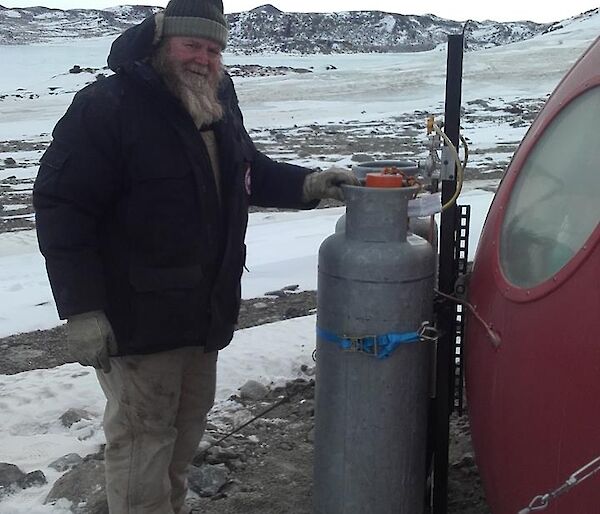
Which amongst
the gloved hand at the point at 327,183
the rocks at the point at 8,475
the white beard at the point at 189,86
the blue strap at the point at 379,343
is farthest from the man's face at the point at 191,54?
the rocks at the point at 8,475

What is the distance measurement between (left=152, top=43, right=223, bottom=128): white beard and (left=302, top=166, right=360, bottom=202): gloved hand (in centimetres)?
55

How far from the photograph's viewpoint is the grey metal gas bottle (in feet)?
9.36

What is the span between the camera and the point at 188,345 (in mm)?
3039

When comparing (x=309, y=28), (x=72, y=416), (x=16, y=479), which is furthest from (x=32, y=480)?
(x=309, y=28)

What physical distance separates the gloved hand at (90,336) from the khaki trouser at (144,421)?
0.18 meters

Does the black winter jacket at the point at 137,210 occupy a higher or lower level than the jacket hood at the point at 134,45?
lower

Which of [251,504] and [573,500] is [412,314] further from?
[251,504]

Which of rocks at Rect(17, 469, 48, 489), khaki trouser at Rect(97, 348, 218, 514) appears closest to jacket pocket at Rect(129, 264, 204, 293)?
khaki trouser at Rect(97, 348, 218, 514)

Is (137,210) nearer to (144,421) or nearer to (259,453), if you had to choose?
(144,421)

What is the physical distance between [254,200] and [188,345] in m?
0.77

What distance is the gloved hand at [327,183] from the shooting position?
3253mm

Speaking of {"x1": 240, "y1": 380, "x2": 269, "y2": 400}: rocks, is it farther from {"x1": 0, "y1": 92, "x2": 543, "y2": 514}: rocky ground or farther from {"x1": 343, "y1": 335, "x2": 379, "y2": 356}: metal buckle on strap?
{"x1": 343, "y1": 335, "x2": 379, "y2": 356}: metal buckle on strap

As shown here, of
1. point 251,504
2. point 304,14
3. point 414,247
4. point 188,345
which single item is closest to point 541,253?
point 414,247

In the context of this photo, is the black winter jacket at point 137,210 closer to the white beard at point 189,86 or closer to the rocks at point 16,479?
the white beard at point 189,86
